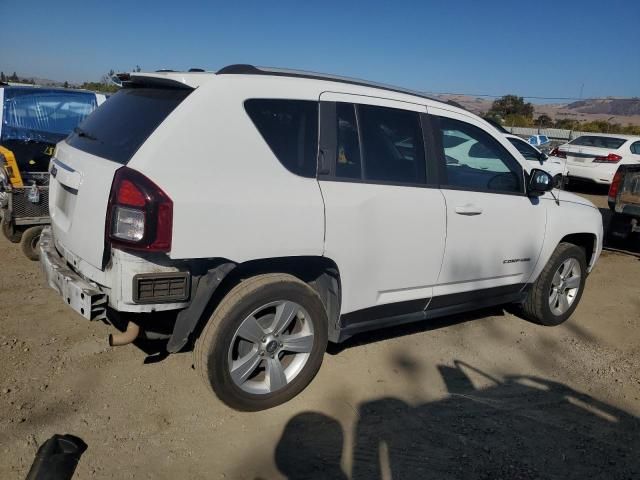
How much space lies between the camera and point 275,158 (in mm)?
2984

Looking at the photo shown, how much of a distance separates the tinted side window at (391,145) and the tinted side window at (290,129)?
381 mm

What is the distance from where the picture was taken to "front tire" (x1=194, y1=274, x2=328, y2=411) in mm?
2912

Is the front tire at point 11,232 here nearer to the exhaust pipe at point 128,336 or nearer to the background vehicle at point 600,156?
the exhaust pipe at point 128,336

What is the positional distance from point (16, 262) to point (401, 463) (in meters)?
4.64

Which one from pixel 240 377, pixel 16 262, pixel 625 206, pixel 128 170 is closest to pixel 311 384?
pixel 240 377

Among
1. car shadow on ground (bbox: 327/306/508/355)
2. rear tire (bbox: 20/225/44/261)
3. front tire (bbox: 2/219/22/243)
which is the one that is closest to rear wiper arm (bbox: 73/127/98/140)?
car shadow on ground (bbox: 327/306/508/355)

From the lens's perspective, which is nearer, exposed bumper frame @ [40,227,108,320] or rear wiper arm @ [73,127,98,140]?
exposed bumper frame @ [40,227,108,320]

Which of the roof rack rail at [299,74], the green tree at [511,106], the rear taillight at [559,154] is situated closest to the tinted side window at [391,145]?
the roof rack rail at [299,74]

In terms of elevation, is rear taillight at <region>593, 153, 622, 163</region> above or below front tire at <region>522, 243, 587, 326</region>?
above

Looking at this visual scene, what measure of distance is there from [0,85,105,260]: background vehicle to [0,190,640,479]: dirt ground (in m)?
1.28

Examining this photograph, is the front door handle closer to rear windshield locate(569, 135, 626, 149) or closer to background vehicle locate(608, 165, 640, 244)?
background vehicle locate(608, 165, 640, 244)

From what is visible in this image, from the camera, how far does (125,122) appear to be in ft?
10.1

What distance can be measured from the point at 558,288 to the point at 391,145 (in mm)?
2437

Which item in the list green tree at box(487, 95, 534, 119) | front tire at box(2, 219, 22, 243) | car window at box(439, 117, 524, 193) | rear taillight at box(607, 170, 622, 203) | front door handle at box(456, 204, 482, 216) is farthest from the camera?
green tree at box(487, 95, 534, 119)
